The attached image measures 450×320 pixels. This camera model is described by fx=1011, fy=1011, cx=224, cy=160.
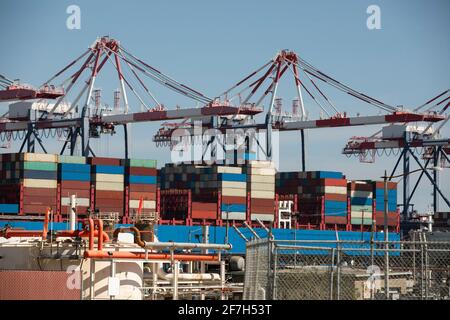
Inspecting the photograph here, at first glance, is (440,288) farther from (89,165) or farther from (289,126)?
(289,126)

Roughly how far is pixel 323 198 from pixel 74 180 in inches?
1188

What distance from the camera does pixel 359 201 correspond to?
115m

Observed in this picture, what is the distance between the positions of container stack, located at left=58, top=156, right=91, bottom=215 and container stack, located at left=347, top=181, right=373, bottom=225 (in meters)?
32.4

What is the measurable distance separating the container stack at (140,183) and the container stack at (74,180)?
406cm

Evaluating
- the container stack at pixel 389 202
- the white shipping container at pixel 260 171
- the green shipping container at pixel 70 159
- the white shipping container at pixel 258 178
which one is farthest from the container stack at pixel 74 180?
the container stack at pixel 389 202

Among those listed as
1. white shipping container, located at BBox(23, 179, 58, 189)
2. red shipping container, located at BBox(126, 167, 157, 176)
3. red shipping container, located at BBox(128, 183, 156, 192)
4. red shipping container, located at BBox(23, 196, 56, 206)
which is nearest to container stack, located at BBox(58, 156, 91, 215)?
white shipping container, located at BBox(23, 179, 58, 189)

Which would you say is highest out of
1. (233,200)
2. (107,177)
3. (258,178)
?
(258,178)

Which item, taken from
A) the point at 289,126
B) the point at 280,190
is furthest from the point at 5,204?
the point at 289,126

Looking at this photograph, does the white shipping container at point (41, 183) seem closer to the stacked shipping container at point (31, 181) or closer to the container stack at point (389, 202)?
the stacked shipping container at point (31, 181)

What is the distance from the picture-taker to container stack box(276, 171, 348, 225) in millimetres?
112062

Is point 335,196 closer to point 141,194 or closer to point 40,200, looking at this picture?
point 141,194

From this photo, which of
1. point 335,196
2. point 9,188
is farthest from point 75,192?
point 335,196

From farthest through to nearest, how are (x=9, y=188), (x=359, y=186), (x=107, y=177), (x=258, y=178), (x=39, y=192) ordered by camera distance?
(x=359, y=186)
(x=258, y=178)
(x=107, y=177)
(x=39, y=192)
(x=9, y=188)

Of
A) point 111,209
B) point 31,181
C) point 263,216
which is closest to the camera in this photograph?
point 31,181
